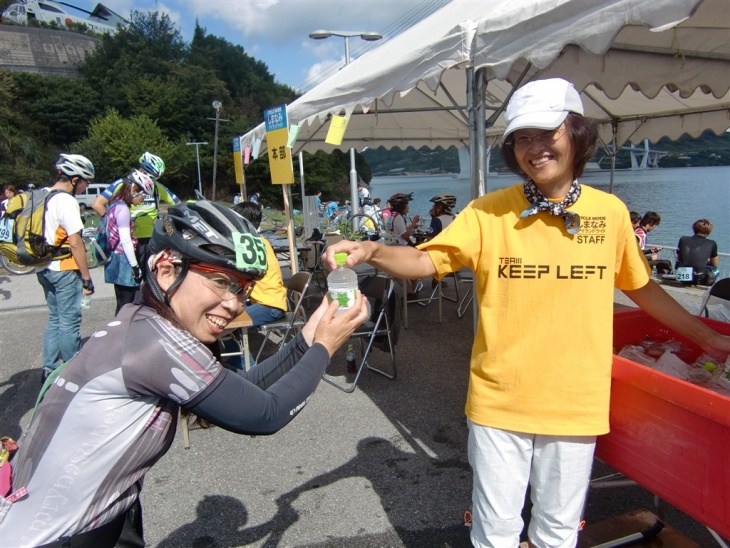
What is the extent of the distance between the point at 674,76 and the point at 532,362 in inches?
143

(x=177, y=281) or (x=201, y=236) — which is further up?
(x=201, y=236)

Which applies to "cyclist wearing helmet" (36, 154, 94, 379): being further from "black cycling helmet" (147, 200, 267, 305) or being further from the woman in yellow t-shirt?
"black cycling helmet" (147, 200, 267, 305)

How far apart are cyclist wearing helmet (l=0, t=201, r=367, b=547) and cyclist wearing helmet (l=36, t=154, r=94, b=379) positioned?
378 centimetres

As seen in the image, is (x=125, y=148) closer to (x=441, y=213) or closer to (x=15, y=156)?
(x=15, y=156)

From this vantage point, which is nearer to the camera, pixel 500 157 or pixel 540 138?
pixel 540 138

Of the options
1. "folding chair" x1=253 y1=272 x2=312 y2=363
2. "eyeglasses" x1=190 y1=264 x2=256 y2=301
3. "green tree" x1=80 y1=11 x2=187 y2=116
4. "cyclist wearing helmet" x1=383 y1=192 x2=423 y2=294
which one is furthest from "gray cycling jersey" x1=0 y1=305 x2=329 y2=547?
"green tree" x1=80 y1=11 x2=187 y2=116

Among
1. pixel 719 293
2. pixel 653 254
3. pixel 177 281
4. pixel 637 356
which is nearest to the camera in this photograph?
pixel 177 281

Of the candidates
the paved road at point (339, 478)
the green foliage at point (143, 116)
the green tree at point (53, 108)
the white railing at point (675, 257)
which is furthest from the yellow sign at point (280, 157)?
the green tree at point (53, 108)

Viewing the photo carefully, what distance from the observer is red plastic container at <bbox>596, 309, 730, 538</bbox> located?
61.3 inches

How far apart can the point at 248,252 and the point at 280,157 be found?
463 cm

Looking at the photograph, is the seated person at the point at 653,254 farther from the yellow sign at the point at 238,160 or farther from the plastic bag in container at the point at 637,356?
the plastic bag in container at the point at 637,356

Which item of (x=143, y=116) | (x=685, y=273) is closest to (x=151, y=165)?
(x=685, y=273)

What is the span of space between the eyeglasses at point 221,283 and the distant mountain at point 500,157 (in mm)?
1274

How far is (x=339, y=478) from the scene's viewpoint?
3303 millimetres
